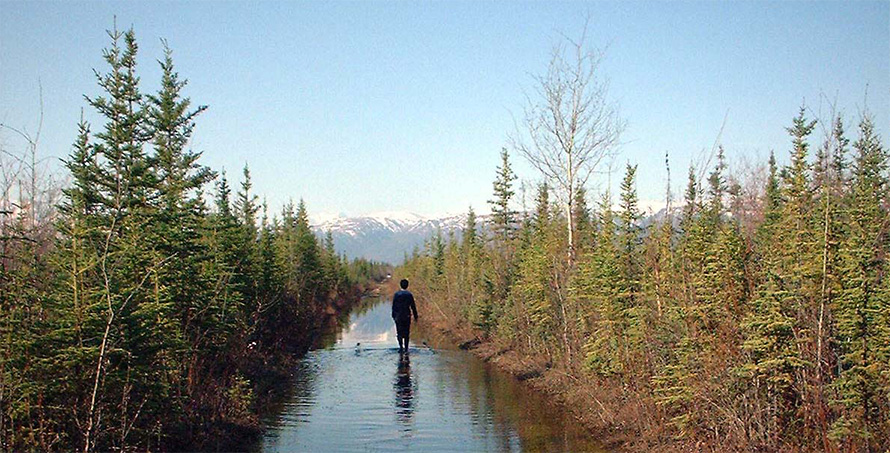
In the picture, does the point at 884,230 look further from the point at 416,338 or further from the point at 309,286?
the point at 309,286

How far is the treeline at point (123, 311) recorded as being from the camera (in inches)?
304

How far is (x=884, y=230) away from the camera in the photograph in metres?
8.18

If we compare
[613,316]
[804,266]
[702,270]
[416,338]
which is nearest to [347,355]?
[416,338]

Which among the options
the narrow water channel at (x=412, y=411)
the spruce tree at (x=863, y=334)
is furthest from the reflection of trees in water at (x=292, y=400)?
the spruce tree at (x=863, y=334)

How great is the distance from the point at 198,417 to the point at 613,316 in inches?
280

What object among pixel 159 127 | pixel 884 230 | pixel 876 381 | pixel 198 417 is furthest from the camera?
pixel 159 127

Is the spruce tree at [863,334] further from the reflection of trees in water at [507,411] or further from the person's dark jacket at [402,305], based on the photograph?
the person's dark jacket at [402,305]

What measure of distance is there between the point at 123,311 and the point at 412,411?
654cm

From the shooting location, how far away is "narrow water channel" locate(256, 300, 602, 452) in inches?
427

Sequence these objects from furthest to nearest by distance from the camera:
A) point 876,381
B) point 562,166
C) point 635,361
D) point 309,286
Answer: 1. point 309,286
2. point 562,166
3. point 635,361
4. point 876,381

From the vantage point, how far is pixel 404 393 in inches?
606

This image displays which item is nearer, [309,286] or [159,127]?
[159,127]

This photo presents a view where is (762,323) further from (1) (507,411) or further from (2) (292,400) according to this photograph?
(2) (292,400)

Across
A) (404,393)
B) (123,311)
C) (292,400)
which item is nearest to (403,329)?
(404,393)
